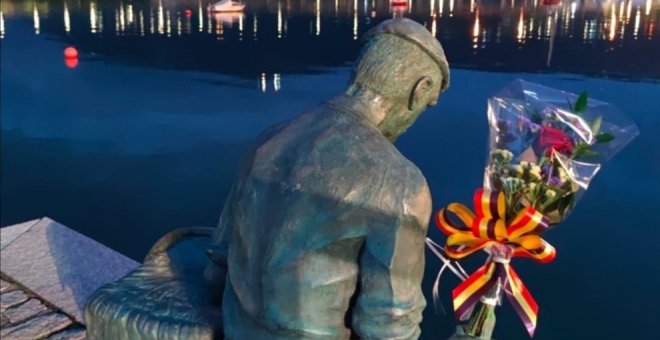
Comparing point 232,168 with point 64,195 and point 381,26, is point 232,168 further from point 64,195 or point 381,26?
point 381,26

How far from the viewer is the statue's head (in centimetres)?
213

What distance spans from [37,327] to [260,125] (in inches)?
255

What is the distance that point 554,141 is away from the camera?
2.52m

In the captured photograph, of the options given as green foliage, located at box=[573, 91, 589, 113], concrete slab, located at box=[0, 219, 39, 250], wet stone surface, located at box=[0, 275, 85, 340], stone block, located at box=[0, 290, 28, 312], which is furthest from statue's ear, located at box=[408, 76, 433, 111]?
concrete slab, located at box=[0, 219, 39, 250]

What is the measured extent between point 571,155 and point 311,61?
1420cm

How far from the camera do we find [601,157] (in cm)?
259

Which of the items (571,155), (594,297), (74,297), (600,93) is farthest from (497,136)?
(600,93)

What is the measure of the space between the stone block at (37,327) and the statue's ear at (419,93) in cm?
309

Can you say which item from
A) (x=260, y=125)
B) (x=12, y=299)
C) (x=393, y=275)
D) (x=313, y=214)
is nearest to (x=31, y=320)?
(x=12, y=299)

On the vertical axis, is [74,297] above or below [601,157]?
below

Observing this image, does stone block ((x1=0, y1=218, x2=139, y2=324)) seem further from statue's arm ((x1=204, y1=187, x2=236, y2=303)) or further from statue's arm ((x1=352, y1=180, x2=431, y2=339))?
statue's arm ((x1=352, y1=180, x2=431, y2=339))

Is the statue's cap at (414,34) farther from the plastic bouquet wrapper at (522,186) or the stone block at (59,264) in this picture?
the stone block at (59,264)

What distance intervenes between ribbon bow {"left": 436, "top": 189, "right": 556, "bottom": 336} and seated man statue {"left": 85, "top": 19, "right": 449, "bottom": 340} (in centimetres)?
34

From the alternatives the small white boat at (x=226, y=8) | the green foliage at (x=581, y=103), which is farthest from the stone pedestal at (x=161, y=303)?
the small white boat at (x=226, y=8)
